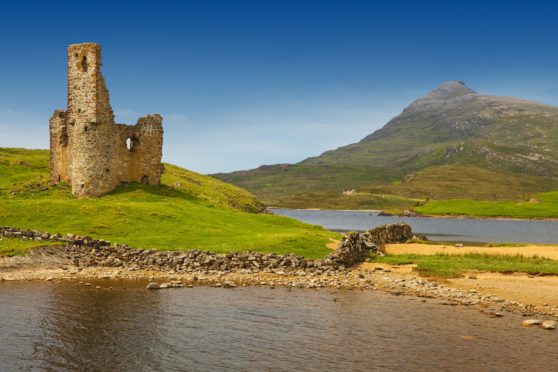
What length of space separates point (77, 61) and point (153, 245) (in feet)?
114

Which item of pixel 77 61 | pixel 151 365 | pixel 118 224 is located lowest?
pixel 151 365

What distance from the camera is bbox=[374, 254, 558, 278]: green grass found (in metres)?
42.2

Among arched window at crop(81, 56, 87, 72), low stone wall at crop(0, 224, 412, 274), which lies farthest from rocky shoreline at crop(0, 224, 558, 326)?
arched window at crop(81, 56, 87, 72)

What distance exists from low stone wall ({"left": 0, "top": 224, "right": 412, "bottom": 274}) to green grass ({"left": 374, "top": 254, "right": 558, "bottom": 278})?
5.82 m

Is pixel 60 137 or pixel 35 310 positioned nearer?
pixel 35 310

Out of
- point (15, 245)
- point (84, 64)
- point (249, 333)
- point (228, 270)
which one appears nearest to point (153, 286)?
point (228, 270)

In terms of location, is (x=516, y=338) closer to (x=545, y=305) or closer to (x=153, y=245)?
(x=545, y=305)

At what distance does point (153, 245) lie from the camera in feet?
148

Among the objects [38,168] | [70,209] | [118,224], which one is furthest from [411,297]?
[38,168]

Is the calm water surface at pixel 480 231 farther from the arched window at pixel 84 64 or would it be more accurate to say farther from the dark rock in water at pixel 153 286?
the dark rock in water at pixel 153 286

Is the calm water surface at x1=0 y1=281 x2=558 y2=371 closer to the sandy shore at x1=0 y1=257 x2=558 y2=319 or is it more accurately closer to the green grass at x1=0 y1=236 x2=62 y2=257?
the sandy shore at x1=0 y1=257 x2=558 y2=319

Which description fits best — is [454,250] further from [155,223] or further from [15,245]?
[15,245]

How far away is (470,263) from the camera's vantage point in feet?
149

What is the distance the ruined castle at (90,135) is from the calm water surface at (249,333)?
1403 inches
